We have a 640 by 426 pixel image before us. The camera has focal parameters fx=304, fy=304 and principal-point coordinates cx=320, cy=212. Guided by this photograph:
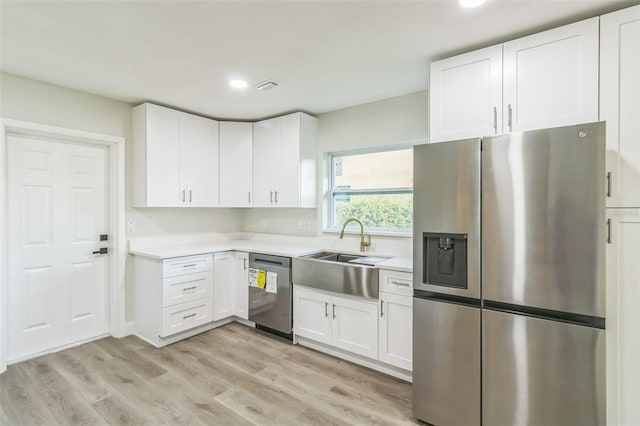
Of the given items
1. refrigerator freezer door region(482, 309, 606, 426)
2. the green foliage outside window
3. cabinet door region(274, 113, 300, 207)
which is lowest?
refrigerator freezer door region(482, 309, 606, 426)

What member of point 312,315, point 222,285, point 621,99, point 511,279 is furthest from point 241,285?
point 621,99

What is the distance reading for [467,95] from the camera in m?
2.12

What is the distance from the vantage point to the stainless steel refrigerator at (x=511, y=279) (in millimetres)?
1535

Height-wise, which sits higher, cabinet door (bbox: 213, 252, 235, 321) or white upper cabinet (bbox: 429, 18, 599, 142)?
white upper cabinet (bbox: 429, 18, 599, 142)

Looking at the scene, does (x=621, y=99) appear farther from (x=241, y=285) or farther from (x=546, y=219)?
(x=241, y=285)

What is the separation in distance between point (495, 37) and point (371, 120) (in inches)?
57.5

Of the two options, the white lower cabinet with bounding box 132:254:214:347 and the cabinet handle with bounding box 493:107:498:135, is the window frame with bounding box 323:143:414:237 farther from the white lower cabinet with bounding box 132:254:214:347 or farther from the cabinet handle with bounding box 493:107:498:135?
the white lower cabinet with bounding box 132:254:214:347

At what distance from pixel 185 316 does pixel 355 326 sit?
1818 mm

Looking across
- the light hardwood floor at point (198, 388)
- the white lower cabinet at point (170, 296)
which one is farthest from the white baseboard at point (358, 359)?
the white lower cabinet at point (170, 296)

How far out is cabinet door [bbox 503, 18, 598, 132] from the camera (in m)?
1.76

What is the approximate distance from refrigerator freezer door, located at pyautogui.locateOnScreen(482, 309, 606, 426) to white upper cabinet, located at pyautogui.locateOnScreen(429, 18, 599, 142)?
46.9 inches

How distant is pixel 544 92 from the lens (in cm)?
188

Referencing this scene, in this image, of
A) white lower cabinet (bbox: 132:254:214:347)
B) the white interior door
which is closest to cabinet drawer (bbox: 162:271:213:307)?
white lower cabinet (bbox: 132:254:214:347)

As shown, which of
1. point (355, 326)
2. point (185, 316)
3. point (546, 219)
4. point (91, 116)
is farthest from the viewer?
point (185, 316)
